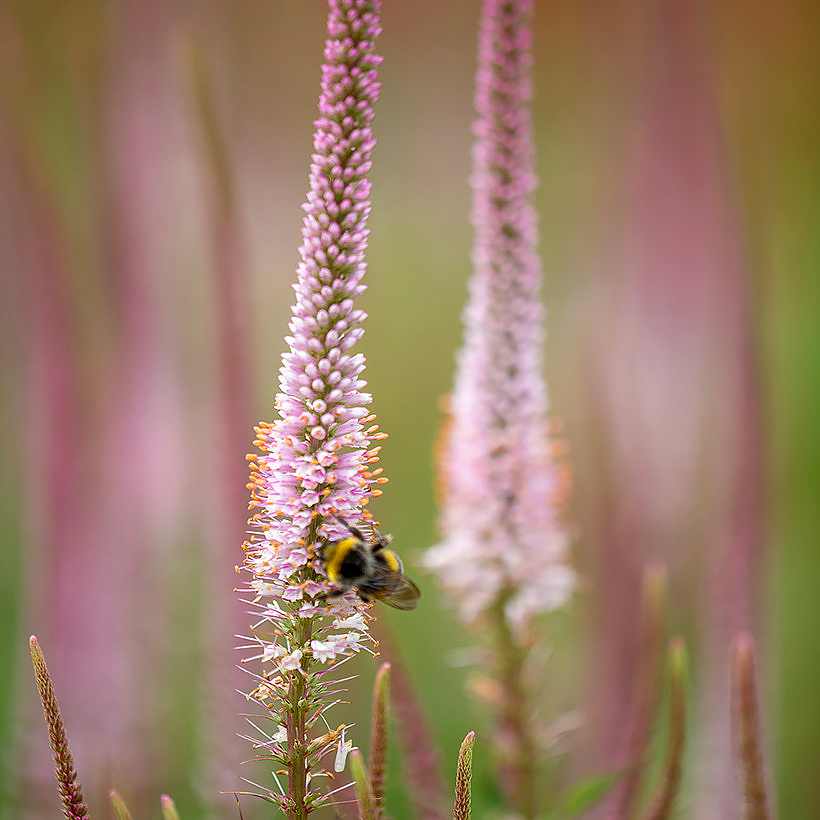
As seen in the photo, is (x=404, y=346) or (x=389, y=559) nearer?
(x=389, y=559)

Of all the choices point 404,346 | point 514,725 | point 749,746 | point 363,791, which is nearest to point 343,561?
point 363,791

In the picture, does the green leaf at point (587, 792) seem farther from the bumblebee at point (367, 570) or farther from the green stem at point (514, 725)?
the bumblebee at point (367, 570)

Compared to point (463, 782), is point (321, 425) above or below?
above

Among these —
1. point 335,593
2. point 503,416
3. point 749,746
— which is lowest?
point 749,746

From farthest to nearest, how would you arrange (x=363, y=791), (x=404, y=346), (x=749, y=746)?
1. (x=404, y=346)
2. (x=749, y=746)
3. (x=363, y=791)

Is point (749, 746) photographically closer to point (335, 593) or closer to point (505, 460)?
point (335, 593)

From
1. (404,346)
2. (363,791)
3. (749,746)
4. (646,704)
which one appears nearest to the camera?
(363,791)
